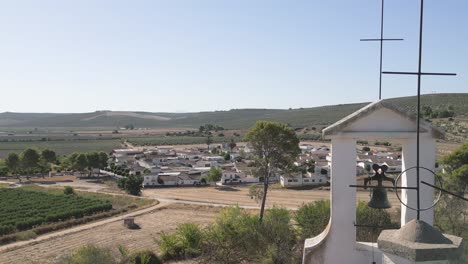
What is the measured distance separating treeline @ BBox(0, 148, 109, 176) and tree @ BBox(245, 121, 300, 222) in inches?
1949

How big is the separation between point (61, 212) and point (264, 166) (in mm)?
20320

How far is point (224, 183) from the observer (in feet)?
214

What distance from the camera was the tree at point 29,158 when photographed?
68875 mm

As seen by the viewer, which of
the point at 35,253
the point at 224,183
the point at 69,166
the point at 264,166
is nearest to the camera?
the point at 35,253

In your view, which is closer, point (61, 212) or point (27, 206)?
point (61, 212)

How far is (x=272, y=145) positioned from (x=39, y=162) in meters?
54.8

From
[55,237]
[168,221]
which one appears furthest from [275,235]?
[168,221]

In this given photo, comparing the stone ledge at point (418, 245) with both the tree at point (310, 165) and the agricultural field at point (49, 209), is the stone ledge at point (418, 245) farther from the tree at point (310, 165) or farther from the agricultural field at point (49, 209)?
the tree at point (310, 165)

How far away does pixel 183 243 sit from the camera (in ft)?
47.9

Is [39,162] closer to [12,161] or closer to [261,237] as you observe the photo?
[12,161]

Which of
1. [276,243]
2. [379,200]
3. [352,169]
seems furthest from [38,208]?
[379,200]

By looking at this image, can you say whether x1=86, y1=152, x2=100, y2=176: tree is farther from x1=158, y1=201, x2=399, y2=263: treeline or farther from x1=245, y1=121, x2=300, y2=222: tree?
x1=158, y1=201, x2=399, y2=263: treeline

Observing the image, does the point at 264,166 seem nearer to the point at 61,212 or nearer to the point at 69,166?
the point at 61,212

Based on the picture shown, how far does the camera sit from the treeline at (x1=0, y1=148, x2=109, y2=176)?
228 feet
